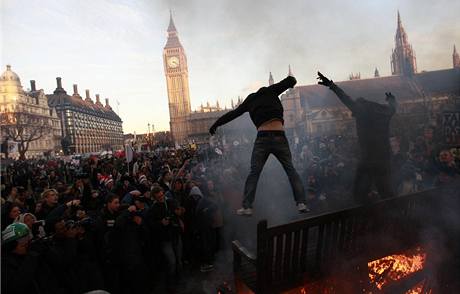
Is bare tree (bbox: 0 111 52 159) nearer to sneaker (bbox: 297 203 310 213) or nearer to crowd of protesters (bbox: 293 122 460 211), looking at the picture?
crowd of protesters (bbox: 293 122 460 211)

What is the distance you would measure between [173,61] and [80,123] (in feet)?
120

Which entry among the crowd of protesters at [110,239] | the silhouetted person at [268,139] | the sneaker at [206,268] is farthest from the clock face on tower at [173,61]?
the silhouetted person at [268,139]

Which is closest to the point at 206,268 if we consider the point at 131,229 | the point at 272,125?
the point at 131,229

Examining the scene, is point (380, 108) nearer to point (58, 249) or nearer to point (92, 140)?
point (58, 249)

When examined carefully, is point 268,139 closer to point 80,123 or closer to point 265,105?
point 265,105

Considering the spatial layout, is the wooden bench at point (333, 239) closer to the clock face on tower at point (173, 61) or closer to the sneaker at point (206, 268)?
the sneaker at point (206, 268)

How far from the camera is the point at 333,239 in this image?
3.40m

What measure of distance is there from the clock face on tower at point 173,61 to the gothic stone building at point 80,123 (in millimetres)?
31998

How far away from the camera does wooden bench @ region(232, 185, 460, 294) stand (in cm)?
302

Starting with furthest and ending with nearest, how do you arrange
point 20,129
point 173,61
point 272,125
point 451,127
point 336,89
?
1. point 173,61
2. point 20,129
3. point 451,127
4. point 336,89
5. point 272,125

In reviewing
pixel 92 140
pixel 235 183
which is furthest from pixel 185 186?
pixel 92 140

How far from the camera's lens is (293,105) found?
84375 mm

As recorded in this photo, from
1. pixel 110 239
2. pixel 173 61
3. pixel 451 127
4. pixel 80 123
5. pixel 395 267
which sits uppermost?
pixel 173 61

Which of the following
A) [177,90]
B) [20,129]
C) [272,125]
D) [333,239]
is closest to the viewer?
[333,239]
